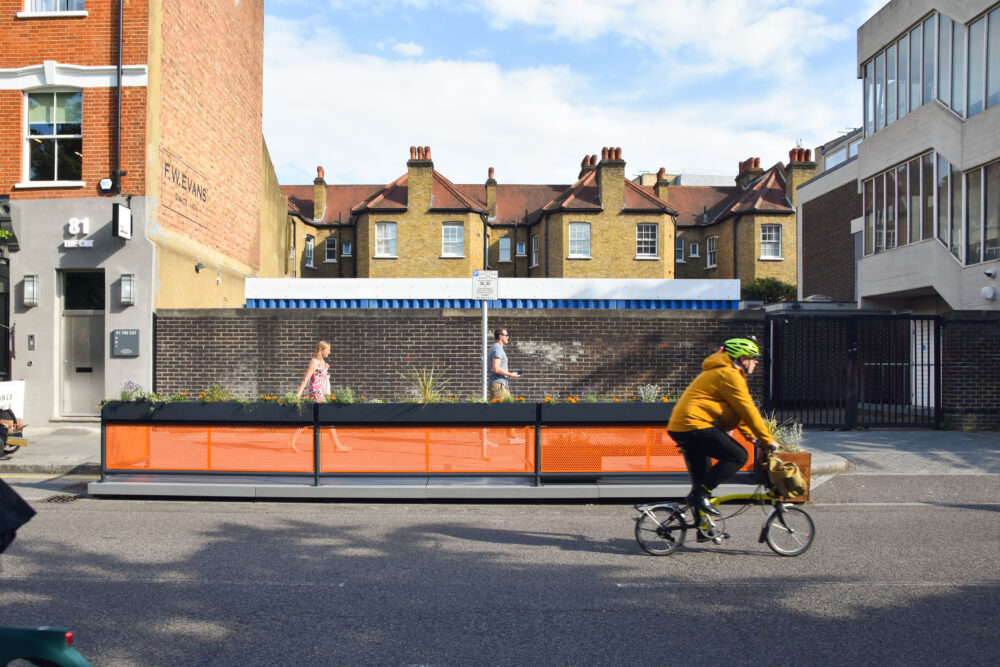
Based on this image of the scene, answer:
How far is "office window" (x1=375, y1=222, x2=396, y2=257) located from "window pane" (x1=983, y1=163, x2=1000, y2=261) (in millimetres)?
24616

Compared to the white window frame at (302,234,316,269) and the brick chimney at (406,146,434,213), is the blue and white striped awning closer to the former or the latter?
the brick chimney at (406,146,434,213)

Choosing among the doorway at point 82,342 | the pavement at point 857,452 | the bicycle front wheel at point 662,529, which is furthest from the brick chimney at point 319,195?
the bicycle front wheel at point 662,529

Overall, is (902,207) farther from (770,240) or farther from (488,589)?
(488,589)

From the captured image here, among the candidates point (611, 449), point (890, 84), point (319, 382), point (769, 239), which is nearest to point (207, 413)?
point (319, 382)

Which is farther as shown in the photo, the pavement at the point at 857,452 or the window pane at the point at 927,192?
the window pane at the point at 927,192

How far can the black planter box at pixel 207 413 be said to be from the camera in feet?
27.8

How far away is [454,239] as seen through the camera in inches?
1374

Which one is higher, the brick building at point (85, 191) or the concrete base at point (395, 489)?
the brick building at point (85, 191)

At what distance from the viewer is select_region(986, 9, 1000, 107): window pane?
15.6m

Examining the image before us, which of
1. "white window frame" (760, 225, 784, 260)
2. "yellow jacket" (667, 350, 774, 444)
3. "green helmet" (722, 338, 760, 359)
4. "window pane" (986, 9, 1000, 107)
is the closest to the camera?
"yellow jacket" (667, 350, 774, 444)

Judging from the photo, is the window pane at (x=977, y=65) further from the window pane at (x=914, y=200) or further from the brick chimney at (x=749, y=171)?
the brick chimney at (x=749, y=171)

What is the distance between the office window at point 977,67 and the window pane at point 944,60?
0.73 m

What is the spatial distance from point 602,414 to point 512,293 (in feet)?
37.9

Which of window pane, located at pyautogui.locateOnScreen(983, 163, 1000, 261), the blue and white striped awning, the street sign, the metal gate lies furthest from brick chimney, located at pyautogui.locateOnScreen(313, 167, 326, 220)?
window pane, located at pyautogui.locateOnScreen(983, 163, 1000, 261)
